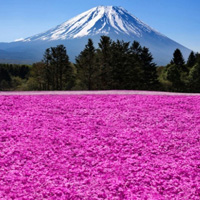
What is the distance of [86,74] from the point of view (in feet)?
178

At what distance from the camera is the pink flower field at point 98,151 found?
6.68 metres

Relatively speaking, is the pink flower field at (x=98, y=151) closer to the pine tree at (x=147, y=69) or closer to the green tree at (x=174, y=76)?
the pine tree at (x=147, y=69)

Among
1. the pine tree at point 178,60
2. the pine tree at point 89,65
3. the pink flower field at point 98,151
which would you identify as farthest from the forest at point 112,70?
the pink flower field at point 98,151

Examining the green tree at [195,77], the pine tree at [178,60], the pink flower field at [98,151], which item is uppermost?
the pine tree at [178,60]

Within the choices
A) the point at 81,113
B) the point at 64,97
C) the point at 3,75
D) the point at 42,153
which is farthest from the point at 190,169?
the point at 3,75

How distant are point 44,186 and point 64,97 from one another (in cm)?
1184

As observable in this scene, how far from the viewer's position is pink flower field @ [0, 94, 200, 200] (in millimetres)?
6684

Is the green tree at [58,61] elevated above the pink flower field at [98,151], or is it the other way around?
the green tree at [58,61]

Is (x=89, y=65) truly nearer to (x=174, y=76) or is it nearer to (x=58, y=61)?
(x=58, y=61)

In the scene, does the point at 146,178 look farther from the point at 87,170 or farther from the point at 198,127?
the point at 198,127

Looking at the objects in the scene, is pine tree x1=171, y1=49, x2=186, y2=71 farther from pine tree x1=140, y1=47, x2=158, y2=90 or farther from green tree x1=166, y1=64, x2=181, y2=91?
pine tree x1=140, y1=47, x2=158, y2=90

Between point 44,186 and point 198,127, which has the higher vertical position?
point 198,127

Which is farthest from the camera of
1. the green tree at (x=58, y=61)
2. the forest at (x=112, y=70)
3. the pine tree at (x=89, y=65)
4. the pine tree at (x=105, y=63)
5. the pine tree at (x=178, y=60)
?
the pine tree at (x=178, y=60)

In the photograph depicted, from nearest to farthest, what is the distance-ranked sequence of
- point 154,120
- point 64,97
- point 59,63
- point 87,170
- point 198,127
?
point 87,170 → point 198,127 → point 154,120 → point 64,97 → point 59,63
